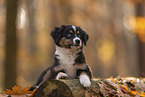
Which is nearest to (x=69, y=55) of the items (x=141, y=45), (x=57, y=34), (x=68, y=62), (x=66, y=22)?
(x=68, y=62)

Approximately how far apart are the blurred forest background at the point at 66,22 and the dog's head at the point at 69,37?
12.1 feet

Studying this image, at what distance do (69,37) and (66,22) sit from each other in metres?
13.5

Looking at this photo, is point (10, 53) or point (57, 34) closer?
point (57, 34)

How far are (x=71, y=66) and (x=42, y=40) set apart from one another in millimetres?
26874

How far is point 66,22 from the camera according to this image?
18.3 metres

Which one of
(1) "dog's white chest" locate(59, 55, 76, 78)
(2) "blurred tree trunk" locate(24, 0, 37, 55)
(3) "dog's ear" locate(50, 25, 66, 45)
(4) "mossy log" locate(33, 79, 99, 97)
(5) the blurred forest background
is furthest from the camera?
(2) "blurred tree trunk" locate(24, 0, 37, 55)

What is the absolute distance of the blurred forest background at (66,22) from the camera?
8523 millimetres

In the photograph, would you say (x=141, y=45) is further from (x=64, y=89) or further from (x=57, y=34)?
(x=64, y=89)

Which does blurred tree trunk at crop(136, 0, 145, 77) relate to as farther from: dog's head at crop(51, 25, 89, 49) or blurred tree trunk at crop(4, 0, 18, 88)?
dog's head at crop(51, 25, 89, 49)

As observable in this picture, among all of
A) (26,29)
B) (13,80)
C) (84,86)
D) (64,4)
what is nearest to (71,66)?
(84,86)

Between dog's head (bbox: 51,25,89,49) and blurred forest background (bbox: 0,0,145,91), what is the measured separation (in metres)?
3.69

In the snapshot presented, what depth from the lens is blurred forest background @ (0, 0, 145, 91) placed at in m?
8.52

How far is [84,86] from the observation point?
13.9ft

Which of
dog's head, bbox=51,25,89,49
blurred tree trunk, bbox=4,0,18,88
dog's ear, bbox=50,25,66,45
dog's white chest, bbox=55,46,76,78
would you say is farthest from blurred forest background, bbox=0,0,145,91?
dog's white chest, bbox=55,46,76,78
